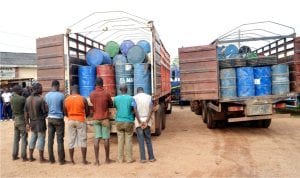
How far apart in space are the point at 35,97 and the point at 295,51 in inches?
272

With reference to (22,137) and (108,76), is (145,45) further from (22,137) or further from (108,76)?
(22,137)

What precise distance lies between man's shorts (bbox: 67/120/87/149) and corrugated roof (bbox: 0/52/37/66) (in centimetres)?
2878

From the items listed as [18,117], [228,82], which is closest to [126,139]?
[18,117]

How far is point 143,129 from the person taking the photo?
7.18 metres

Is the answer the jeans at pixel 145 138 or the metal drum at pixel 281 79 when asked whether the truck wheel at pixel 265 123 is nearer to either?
the metal drum at pixel 281 79

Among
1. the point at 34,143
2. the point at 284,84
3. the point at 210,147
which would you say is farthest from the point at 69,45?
the point at 284,84

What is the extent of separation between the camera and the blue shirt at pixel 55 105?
7219mm

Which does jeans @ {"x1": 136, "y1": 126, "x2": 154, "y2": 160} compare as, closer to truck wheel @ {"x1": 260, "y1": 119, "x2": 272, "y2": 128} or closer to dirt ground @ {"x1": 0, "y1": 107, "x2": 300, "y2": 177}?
dirt ground @ {"x1": 0, "y1": 107, "x2": 300, "y2": 177}

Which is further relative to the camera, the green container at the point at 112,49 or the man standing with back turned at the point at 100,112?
the green container at the point at 112,49

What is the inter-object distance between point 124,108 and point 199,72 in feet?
11.9

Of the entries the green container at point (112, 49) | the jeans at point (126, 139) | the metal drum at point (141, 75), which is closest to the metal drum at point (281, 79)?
the metal drum at point (141, 75)

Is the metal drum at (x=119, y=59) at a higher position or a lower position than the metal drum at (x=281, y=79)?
higher

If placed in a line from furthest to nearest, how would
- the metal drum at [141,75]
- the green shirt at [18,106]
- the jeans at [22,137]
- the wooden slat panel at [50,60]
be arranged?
the wooden slat panel at [50,60] → the metal drum at [141,75] → the green shirt at [18,106] → the jeans at [22,137]

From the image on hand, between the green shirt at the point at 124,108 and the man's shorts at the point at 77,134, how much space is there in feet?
2.35
